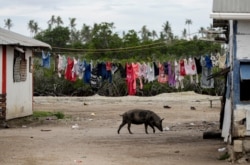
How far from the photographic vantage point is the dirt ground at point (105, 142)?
13.4 meters

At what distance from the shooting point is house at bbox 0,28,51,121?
21703 millimetres

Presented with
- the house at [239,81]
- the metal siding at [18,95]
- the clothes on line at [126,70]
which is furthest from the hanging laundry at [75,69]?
the house at [239,81]

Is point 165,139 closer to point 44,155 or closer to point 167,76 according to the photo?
point 44,155

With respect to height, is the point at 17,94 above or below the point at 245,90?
below

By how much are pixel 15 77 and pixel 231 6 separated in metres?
12.1

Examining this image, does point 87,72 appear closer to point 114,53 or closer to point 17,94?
point 17,94

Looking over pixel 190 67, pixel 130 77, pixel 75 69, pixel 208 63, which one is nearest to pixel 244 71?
pixel 208 63

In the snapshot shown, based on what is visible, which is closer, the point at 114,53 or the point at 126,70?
the point at 126,70

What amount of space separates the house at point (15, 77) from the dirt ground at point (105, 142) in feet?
2.06

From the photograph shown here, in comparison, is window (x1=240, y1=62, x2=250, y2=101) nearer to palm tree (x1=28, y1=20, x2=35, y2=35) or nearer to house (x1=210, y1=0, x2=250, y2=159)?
house (x1=210, y1=0, x2=250, y2=159)

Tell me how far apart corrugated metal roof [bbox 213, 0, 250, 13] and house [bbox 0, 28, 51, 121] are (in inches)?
392

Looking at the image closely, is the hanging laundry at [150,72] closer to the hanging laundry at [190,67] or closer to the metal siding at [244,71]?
the hanging laundry at [190,67]

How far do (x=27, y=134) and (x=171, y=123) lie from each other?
19.6 feet

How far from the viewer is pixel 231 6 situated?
12789 millimetres
